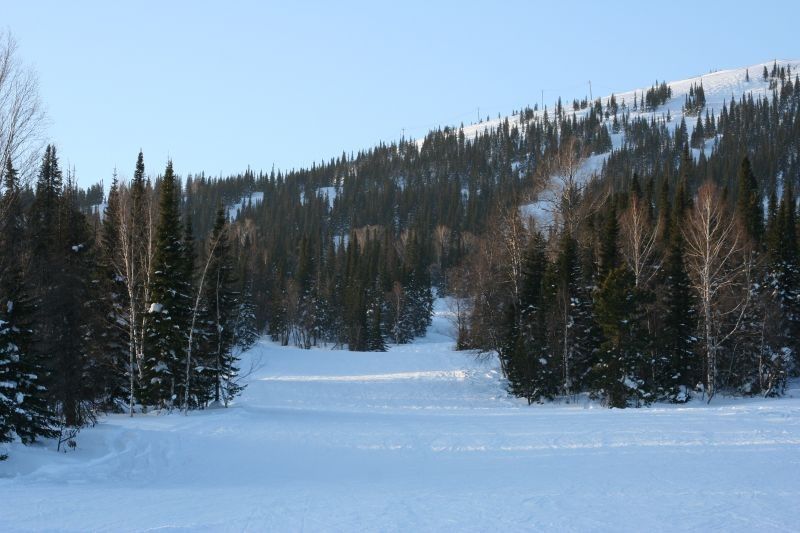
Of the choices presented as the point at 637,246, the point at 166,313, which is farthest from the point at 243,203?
the point at 166,313

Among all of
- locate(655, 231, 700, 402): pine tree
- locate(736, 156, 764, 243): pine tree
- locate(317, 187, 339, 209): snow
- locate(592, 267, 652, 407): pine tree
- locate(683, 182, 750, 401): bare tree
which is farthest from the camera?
locate(317, 187, 339, 209): snow

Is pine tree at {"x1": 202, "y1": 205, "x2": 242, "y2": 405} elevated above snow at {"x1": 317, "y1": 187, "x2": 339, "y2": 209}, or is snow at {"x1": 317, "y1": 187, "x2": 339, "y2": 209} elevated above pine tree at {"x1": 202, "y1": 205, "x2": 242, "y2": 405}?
snow at {"x1": 317, "y1": 187, "x2": 339, "y2": 209}

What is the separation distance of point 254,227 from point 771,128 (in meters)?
126

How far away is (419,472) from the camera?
1454cm

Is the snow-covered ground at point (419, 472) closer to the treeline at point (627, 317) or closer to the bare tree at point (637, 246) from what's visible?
the treeline at point (627, 317)

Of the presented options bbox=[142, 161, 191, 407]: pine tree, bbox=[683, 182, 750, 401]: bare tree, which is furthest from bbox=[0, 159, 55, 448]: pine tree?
bbox=[683, 182, 750, 401]: bare tree

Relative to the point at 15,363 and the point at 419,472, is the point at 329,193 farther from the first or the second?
the point at 419,472

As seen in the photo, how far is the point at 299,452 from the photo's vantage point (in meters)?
17.8

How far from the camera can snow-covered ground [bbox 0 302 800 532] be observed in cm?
914

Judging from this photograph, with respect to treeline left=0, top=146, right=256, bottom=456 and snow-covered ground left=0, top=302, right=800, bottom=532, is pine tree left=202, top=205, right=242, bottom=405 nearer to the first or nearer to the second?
treeline left=0, top=146, right=256, bottom=456

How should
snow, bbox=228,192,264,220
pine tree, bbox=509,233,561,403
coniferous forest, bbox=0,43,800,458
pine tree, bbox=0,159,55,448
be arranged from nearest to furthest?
pine tree, bbox=0,159,55,448
coniferous forest, bbox=0,43,800,458
pine tree, bbox=509,233,561,403
snow, bbox=228,192,264,220

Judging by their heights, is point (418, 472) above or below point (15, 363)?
below

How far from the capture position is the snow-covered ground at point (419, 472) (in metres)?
9.14

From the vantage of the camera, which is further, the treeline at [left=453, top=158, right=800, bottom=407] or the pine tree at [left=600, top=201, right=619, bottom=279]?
the pine tree at [left=600, top=201, right=619, bottom=279]
